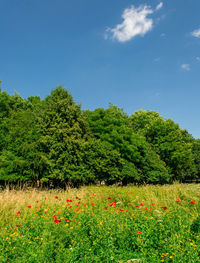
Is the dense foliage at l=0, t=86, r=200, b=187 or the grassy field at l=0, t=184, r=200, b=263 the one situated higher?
the dense foliage at l=0, t=86, r=200, b=187

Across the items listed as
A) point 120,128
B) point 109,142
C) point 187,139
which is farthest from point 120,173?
point 187,139

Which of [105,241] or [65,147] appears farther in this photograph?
[65,147]

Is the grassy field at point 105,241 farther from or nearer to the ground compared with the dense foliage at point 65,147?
nearer to the ground

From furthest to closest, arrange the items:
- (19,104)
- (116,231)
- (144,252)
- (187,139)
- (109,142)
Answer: (187,139)
(19,104)
(109,142)
(116,231)
(144,252)

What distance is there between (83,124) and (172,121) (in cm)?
1915

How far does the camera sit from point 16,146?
17375 millimetres

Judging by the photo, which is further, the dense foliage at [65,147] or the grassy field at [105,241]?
the dense foliage at [65,147]

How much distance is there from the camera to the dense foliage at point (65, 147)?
15875mm

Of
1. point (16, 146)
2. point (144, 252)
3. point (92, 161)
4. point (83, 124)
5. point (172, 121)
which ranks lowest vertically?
point (144, 252)

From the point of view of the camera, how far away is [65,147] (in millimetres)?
16125

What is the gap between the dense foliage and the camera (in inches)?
625

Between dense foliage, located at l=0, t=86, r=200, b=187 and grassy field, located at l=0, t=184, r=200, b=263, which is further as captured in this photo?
dense foliage, located at l=0, t=86, r=200, b=187

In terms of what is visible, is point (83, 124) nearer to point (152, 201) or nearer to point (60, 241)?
point (152, 201)

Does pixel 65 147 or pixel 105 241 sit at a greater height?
pixel 65 147
